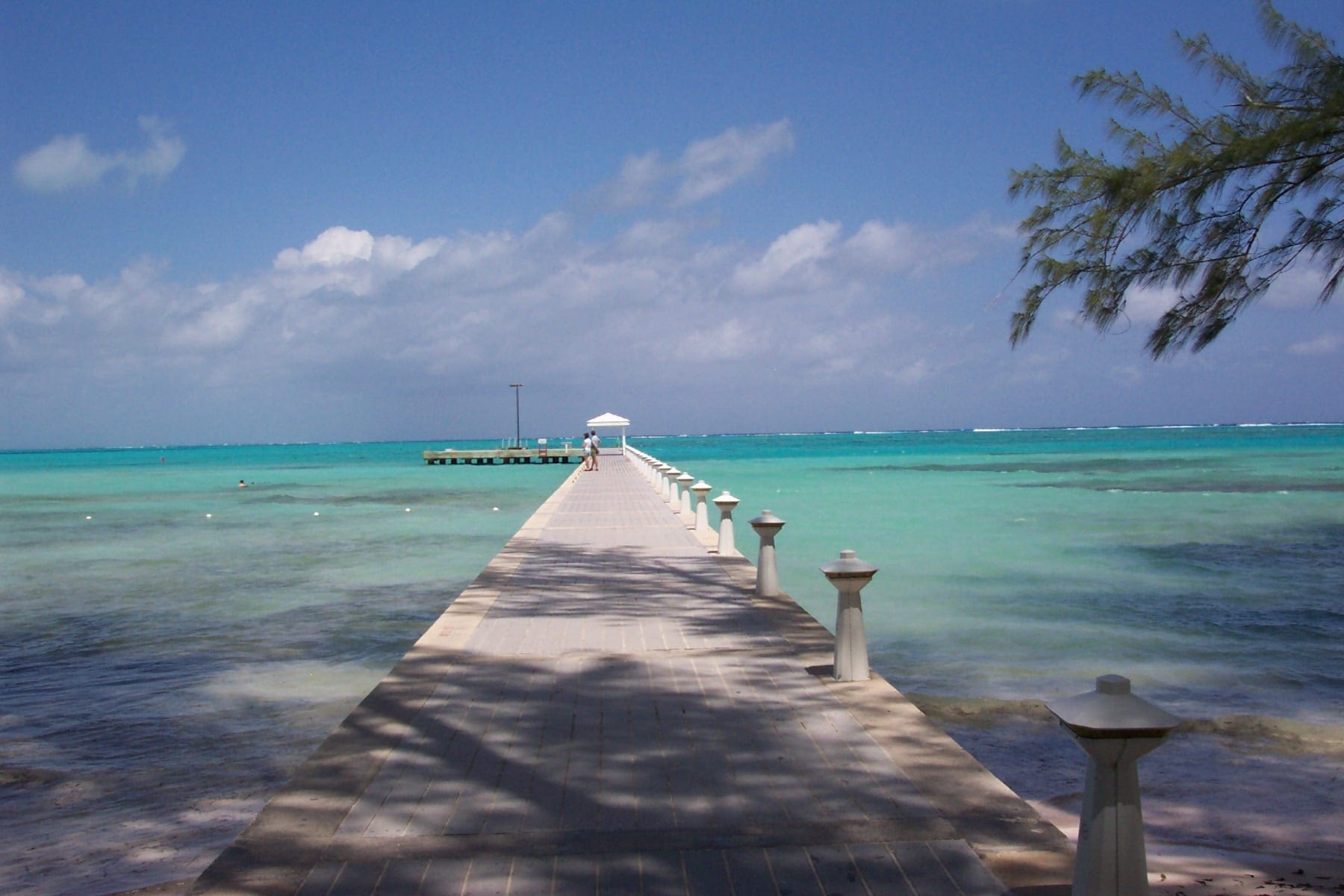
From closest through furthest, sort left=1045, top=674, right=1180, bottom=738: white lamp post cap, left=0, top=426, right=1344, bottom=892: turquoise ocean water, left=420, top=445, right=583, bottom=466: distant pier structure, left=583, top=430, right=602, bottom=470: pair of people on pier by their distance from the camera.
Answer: left=1045, top=674, right=1180, bottom=738: white lamp post cap, left=0, top=426, right=1344, bottom=892: turquoise ocean water, left=583, top=430, right=602, bottom=470: pair of people on pier, left=420, top=445, right=583, bottom=466: distant pier structure

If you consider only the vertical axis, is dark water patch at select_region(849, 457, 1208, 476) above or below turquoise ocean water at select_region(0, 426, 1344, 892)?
below

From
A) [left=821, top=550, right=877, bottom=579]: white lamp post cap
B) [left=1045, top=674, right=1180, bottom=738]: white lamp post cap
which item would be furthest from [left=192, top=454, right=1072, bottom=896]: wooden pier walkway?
[left=1045, top=674, right=1180, bottom=738]: white lamp post cap

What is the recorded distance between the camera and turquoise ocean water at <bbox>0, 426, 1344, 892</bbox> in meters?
6.83

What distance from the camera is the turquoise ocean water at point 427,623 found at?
683 cm

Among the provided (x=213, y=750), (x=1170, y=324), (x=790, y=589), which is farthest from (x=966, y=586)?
(x=213, y=750)

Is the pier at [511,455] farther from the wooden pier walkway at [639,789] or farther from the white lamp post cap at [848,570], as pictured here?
the white lamp post cap at [848,570]

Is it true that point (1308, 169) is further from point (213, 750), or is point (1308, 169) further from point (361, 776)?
point (213, 750)

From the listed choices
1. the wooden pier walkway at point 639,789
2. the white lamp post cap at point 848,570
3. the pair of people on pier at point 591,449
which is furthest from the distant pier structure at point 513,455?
the white lamp post cap at point 848,570

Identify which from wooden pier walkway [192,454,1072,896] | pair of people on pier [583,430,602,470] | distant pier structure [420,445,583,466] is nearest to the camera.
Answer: wooden pier walkway [192,454,1072,896]

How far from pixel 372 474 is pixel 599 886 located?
67.3 meters

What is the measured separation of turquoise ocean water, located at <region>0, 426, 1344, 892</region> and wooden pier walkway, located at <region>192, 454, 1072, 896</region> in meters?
1.04

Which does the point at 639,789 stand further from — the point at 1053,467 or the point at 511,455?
the point at 511,455

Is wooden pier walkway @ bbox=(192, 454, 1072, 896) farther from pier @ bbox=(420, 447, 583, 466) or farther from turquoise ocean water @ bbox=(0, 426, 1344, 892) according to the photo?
pier @ bbox=(420, 447, 583, 466)

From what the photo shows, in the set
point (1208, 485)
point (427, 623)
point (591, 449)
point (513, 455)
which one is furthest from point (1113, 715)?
point (513, 455)
